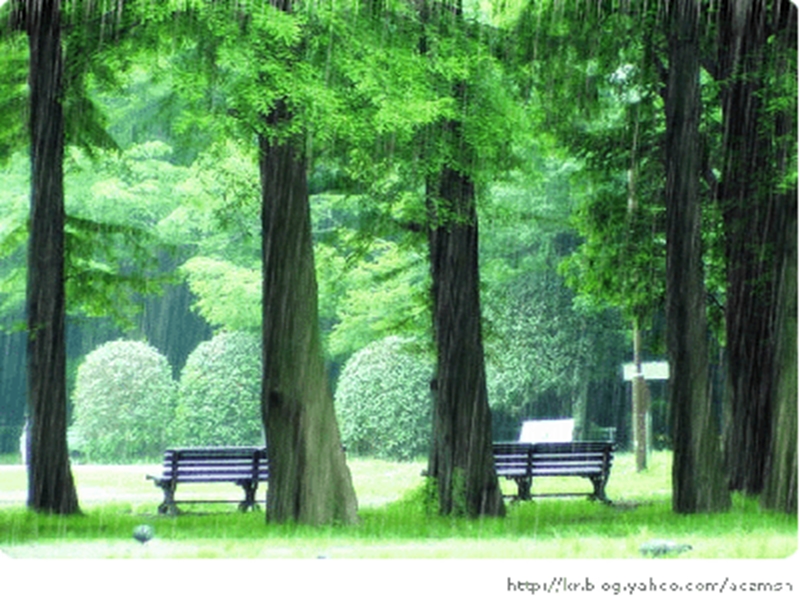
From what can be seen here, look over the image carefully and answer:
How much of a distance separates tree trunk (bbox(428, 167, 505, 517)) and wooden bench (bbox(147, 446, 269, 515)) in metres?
2.15

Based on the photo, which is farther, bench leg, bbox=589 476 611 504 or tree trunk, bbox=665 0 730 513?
bench leg, bbox=589 476 611 504

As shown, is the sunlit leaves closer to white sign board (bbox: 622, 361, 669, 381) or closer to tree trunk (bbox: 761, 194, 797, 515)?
white sign board (bbox: 622, 361, 669, 381)

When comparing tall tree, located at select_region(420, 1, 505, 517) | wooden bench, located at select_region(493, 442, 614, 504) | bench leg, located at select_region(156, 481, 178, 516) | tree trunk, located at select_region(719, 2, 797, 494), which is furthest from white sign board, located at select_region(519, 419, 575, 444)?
bench leg, located at select_region(156, 481, 178, 516)

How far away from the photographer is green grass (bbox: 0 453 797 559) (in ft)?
45.1

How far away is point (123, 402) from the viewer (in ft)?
64.6

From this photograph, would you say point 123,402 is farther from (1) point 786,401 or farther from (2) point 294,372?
(1) point 786,401

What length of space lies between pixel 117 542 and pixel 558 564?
172 inches

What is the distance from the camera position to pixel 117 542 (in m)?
14.1

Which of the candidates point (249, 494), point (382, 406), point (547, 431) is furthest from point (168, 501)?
point (547, 431)

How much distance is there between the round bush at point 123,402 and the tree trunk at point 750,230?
819 centimetres

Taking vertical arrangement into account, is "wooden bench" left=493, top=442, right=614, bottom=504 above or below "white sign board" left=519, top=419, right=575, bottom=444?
below

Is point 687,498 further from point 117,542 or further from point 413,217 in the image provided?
point 117,542

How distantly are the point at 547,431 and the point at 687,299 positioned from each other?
352 cm

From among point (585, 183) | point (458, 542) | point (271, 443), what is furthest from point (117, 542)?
point (585, 183)
